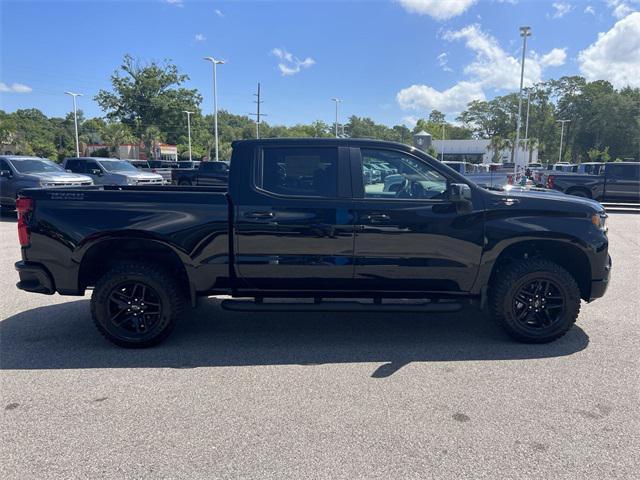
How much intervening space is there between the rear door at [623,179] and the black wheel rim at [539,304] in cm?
1473

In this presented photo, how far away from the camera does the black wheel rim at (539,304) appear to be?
14.3 ft

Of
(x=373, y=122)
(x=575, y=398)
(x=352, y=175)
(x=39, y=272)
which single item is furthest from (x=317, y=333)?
(x=373, y=122)

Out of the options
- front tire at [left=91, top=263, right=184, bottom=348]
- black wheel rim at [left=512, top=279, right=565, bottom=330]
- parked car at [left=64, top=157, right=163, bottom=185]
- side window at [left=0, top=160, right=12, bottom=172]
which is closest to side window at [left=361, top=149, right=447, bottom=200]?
black wheel rim at [left=512, top=279, right=565, bottom=330]

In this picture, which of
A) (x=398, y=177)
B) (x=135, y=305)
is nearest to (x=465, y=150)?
(x=398, y=177)

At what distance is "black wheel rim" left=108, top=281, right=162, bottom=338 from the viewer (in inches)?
169

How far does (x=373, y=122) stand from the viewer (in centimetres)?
12581

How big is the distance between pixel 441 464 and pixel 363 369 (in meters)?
1.29

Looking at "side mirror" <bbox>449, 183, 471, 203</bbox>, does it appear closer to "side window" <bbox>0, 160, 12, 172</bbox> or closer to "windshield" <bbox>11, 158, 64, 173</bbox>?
"windshield" <bbox>11, 158, 64, 173</bbox>

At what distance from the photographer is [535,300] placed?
438 centimetres

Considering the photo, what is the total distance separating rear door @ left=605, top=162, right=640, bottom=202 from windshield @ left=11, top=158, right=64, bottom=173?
1852 cm

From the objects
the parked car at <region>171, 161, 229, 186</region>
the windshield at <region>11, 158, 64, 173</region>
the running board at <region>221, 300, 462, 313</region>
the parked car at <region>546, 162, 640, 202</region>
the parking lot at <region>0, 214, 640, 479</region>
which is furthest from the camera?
the parked car at <region>171, 161, 229, 186</region>

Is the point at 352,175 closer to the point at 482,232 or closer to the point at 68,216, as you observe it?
the point at 482,232

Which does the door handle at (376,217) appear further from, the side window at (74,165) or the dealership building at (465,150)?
the dealership building at (465,150)

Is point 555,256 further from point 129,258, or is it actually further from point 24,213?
point 24,213
